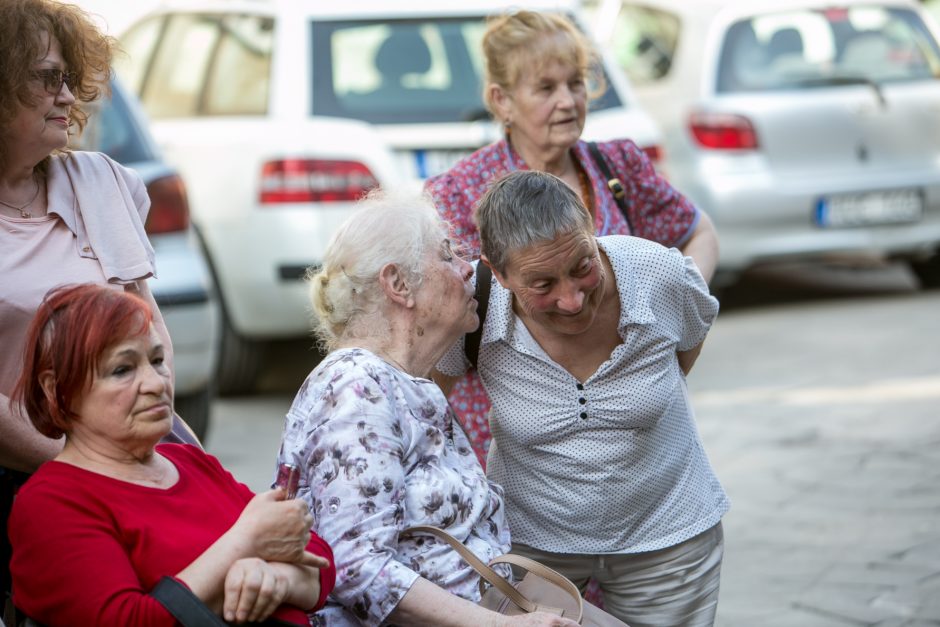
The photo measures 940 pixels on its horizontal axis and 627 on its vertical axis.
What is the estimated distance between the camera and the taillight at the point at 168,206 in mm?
6125

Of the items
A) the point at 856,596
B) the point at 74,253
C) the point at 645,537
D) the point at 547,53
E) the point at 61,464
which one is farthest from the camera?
the point at 856,596

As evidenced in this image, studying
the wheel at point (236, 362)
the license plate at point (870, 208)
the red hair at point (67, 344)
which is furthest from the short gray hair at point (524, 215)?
the license plate at point (870, 208)

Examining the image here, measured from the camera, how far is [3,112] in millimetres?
2943

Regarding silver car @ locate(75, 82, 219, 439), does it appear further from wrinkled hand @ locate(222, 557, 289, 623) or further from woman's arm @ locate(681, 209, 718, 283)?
wrinkled hand @ locate(222, 557, 289, 623)

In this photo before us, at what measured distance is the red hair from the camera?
2621 mm

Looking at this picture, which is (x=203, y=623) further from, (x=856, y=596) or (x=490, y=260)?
(x=856, y=596)

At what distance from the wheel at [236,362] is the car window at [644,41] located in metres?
3.49

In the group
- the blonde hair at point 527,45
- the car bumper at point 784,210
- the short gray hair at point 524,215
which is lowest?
the car bumper at point 784,210

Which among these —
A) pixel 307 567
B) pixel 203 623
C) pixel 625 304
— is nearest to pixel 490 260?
pixel 625 304

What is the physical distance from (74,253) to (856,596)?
286 cm

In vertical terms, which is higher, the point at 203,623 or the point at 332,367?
the point at 332,367

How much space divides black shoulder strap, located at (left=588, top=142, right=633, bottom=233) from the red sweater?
1567mm

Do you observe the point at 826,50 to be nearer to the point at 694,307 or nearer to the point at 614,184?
the point at 614,184

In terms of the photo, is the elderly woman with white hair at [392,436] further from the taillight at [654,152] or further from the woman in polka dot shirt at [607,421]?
the taillight at [654,152]
